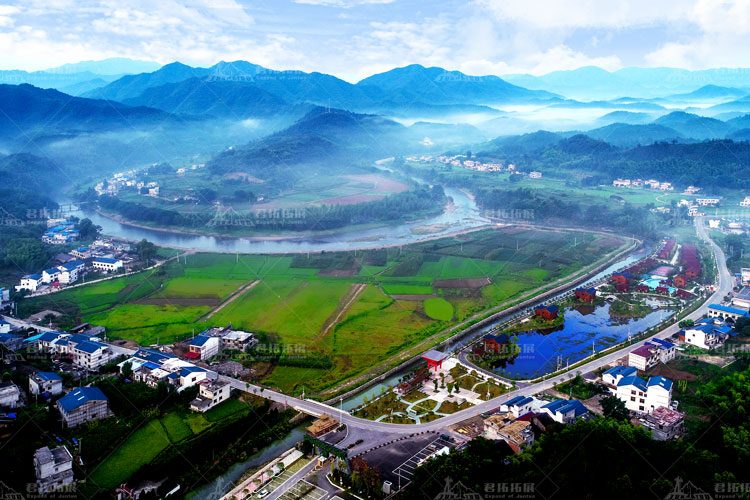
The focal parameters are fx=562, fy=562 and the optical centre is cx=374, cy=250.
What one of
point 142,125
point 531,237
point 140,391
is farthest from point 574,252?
point 142,125

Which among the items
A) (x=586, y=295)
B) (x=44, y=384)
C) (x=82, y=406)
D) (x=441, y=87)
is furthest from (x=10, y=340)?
(x=441, y=87)

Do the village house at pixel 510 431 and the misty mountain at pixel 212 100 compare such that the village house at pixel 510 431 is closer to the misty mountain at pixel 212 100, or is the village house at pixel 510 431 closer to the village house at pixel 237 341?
Answer: the village house at pixel 237 341

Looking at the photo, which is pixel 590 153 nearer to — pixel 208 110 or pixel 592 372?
pixel 592 372

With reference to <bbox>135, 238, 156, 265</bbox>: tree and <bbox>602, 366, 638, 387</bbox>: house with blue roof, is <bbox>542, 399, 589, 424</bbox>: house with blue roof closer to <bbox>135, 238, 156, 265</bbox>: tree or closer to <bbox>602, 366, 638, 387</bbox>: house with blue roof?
<bbox>602, 366, 638, 387</bbox>: house with blue roof

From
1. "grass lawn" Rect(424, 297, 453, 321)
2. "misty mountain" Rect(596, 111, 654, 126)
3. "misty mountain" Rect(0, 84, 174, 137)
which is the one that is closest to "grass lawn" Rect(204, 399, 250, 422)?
"grass lawn" Rect(424, 297, 453, 321)

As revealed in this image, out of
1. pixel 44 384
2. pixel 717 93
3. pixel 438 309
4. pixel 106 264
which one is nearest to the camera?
pixel 44 384

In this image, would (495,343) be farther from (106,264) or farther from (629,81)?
(629,81)
